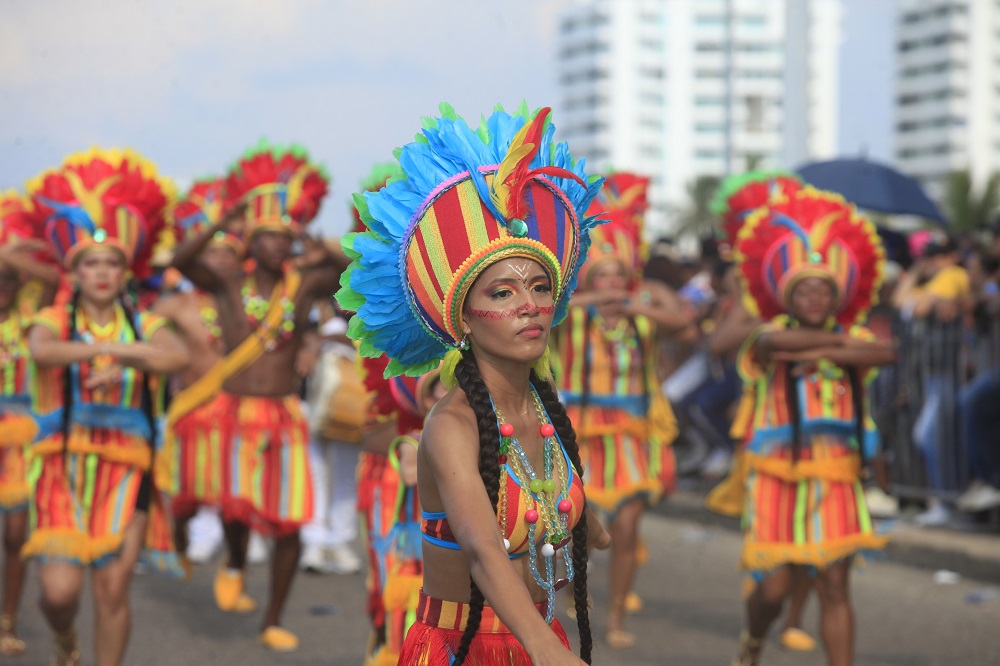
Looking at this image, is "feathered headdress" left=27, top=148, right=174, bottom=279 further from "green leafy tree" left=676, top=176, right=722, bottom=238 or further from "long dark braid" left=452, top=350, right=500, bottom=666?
"green leafy tree" left=676, top=176, right=722, bottom=238

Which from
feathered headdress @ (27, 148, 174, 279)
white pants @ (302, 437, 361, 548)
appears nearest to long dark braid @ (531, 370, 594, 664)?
feathered headdress @ (27, 148, 174, 279)

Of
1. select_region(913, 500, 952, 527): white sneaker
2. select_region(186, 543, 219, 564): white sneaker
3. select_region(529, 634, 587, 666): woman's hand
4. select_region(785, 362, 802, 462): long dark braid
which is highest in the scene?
select_region(785, 362, 802, 462): long dark braid

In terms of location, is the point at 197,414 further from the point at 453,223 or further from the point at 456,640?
the point at 453,223

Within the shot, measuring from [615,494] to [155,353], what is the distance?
319 centimetres

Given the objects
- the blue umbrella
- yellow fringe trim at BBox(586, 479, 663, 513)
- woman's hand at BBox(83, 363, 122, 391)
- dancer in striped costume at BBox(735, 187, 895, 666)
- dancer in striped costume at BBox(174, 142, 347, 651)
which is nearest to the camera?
woman's hand at BBox(83, 363, 122, 391)

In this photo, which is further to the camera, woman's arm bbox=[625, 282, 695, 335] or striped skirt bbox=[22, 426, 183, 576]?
woman's arm bbox=[625, 282, 695, 335]

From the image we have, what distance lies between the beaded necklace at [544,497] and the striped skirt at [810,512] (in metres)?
3.26

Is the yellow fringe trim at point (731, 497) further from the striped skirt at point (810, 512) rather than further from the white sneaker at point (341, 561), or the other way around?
the white sneaker at point (341, 561)

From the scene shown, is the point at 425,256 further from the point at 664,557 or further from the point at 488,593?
the point at 664,557

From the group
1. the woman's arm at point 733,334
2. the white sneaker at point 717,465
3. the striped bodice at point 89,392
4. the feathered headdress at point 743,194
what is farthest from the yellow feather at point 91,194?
the white sneaker at point 717,465

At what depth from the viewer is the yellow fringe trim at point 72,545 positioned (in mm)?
6414

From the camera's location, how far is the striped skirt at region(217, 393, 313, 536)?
27.1 ft

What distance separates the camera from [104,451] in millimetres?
6648

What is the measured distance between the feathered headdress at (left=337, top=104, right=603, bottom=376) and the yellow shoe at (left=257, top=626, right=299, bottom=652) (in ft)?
15.0
